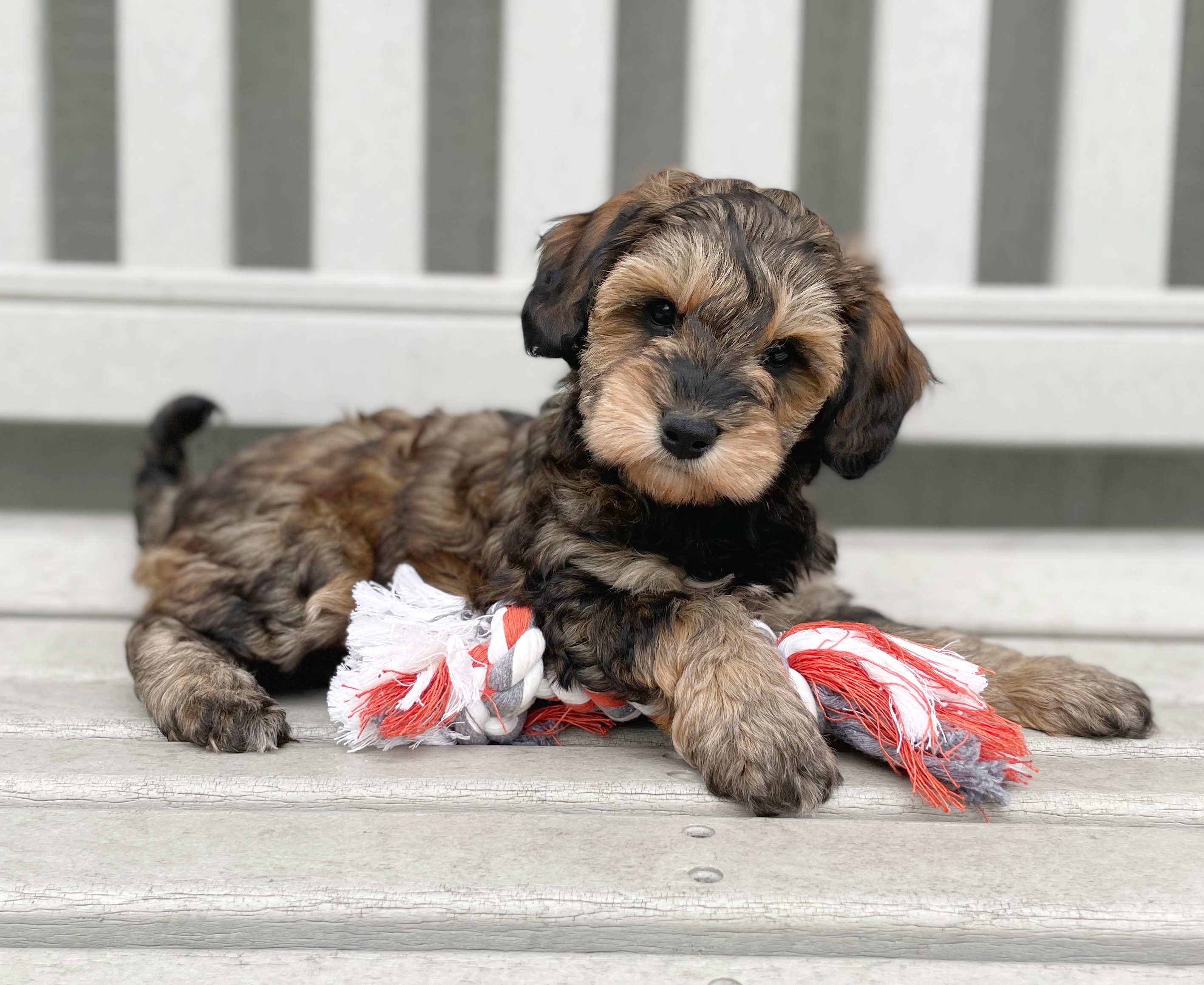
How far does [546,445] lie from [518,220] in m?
1.43

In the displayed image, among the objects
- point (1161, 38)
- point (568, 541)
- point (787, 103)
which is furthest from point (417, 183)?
point (1161, 38)

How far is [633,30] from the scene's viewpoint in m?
4.73

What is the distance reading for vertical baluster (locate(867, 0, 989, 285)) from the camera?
3.47 m

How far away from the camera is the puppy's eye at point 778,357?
206 cm

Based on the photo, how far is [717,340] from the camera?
2012 mm

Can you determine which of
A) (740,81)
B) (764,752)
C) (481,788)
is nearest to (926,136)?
(740,81)

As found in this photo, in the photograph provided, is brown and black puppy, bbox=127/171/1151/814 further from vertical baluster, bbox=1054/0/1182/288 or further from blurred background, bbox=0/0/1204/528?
vertical baluster, bbox=1054/0/1182/288

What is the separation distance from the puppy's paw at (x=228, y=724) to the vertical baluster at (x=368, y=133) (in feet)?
5.95

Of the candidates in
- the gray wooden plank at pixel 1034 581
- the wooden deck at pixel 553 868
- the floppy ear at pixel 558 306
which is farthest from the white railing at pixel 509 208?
the wooden deck at pixel 553 868

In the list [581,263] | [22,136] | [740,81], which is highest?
[740,81]

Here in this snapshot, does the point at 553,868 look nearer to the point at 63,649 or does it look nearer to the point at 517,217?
the point at 63,649

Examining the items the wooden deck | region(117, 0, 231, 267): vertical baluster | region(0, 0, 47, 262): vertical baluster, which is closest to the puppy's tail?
the wooden deck

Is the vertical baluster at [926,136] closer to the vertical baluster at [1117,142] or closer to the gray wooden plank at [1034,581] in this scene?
the vertical baluster at [1117,142]

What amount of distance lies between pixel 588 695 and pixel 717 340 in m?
0.69
